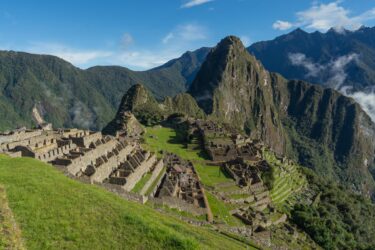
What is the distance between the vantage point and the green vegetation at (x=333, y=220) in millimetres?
64562

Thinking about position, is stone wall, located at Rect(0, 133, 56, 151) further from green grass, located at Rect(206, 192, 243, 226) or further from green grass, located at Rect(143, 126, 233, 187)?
green grass, located at Rect(143, 126, 233, 187)

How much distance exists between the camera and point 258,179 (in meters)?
68.1

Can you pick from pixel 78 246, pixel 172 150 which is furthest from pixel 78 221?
pixel 172 150

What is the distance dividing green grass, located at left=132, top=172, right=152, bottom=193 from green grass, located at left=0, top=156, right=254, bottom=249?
16653mm

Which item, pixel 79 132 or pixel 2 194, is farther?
pixel 79 132

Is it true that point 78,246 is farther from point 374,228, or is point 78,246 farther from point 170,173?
point 374,228

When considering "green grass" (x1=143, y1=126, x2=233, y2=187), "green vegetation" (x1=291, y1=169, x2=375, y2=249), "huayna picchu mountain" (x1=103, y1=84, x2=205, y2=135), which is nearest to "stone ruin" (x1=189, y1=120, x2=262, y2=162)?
"green grass" (x1=143, y1=126, x2=233, y2=187)

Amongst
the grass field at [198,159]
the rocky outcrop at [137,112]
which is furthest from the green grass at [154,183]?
the rocky outcrop at [137,112]

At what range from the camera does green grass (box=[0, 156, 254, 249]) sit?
18578 millimetres

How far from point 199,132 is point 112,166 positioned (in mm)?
55525

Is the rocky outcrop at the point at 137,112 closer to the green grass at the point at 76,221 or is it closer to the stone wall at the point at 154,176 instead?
the stone wall at the point at 154,176

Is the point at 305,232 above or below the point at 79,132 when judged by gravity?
below

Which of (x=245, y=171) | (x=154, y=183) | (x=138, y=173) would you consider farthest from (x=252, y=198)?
(x=138, y=173)

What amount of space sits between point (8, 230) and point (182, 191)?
31.9 metres
